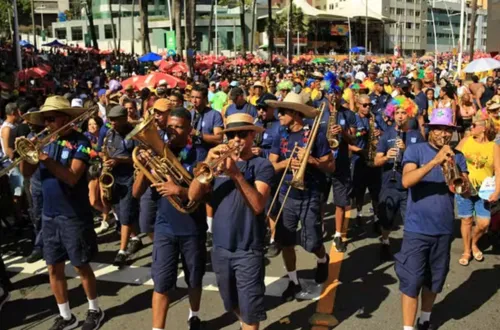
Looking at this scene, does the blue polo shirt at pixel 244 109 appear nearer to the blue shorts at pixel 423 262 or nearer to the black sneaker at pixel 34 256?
the black sneaker at pixel 34 256

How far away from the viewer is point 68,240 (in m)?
4.54

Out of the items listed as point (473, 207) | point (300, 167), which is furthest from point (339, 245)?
point (300, 167)

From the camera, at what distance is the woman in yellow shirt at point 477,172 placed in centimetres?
607

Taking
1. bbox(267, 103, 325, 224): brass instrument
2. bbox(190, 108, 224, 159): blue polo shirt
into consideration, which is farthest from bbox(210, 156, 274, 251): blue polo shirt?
bbox(190, 108, 224, 159): blue polo shirt

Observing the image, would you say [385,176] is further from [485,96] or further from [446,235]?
[485,96]

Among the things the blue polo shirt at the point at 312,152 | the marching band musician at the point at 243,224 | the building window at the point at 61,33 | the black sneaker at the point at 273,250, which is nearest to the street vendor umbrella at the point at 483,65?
the black sneaker at the point at 273,250

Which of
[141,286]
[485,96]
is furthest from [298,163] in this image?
[485,96]

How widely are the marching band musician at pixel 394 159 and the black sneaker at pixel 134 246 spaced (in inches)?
120

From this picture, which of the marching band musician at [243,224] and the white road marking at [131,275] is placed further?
the white road marking at [131,275]

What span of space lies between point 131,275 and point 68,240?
65.1 inches

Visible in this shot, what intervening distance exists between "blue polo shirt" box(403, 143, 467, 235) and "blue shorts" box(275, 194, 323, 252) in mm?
1171

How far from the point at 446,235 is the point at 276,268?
2.36 m

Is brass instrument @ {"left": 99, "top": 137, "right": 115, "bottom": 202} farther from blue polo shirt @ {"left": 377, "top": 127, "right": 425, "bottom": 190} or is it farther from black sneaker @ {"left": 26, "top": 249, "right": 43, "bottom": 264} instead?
blue polo shirt @ {"left": 377, "top": 127, "right": 425, "bottom": 190}

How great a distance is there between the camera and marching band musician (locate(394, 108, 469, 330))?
13.9ft
